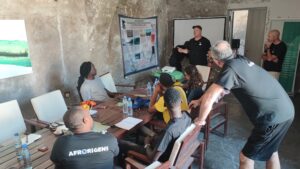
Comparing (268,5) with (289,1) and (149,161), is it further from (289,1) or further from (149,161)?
(149,161)

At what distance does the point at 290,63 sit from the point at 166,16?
3.18 m

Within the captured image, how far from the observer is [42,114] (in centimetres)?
289

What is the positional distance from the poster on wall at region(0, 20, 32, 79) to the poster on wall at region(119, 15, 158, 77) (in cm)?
208

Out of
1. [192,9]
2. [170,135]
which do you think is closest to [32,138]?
[170,135]

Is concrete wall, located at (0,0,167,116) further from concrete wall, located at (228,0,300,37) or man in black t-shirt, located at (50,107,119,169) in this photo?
concrete wall, located at (228,0,300,37)

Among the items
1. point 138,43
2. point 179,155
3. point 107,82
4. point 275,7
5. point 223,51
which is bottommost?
point 179,155

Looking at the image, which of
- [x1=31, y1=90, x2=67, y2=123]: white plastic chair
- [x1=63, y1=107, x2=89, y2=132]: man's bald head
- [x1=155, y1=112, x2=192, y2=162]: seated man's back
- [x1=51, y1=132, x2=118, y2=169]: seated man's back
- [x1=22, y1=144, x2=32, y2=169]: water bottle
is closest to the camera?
[x1=51, y1=132, x2=118, y2=169]: seated man's back

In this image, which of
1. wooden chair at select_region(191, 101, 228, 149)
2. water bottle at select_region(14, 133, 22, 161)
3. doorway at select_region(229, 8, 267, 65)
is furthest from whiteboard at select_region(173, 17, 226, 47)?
water bottle at select_region(14, 133, 22, 161)

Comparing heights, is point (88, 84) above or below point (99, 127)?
above

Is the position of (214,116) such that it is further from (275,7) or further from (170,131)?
(275,7)

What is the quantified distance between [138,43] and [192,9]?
1766 millimetres

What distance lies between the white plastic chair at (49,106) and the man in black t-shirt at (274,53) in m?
3.93

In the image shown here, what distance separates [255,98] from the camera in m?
2.08

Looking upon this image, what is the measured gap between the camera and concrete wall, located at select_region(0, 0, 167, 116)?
130 inches
